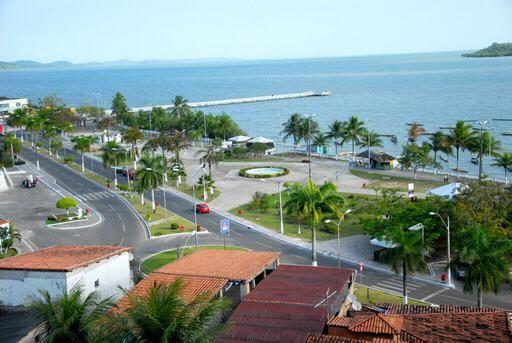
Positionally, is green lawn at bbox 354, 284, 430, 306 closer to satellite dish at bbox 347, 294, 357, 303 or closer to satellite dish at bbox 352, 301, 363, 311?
satellite dish at bbox 347, 294, 357, 303

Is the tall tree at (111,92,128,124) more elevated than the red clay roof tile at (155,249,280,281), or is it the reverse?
the tall tree at (111,92,128,124)

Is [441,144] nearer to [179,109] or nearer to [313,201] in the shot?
[313,201]

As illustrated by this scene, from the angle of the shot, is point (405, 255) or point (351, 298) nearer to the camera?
point (351, 298)

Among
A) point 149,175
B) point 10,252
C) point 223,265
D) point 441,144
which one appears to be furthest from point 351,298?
point 441,144

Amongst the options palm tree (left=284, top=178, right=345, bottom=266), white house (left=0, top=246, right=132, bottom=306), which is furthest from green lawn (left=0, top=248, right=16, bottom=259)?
palm tree (left=284, top=178, right=345, bottom=266)

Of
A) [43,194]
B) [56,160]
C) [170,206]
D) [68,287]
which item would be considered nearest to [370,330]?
[68,287]

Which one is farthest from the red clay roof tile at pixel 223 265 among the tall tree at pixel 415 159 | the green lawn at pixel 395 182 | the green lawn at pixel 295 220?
the tall tree at pixel 415 159
